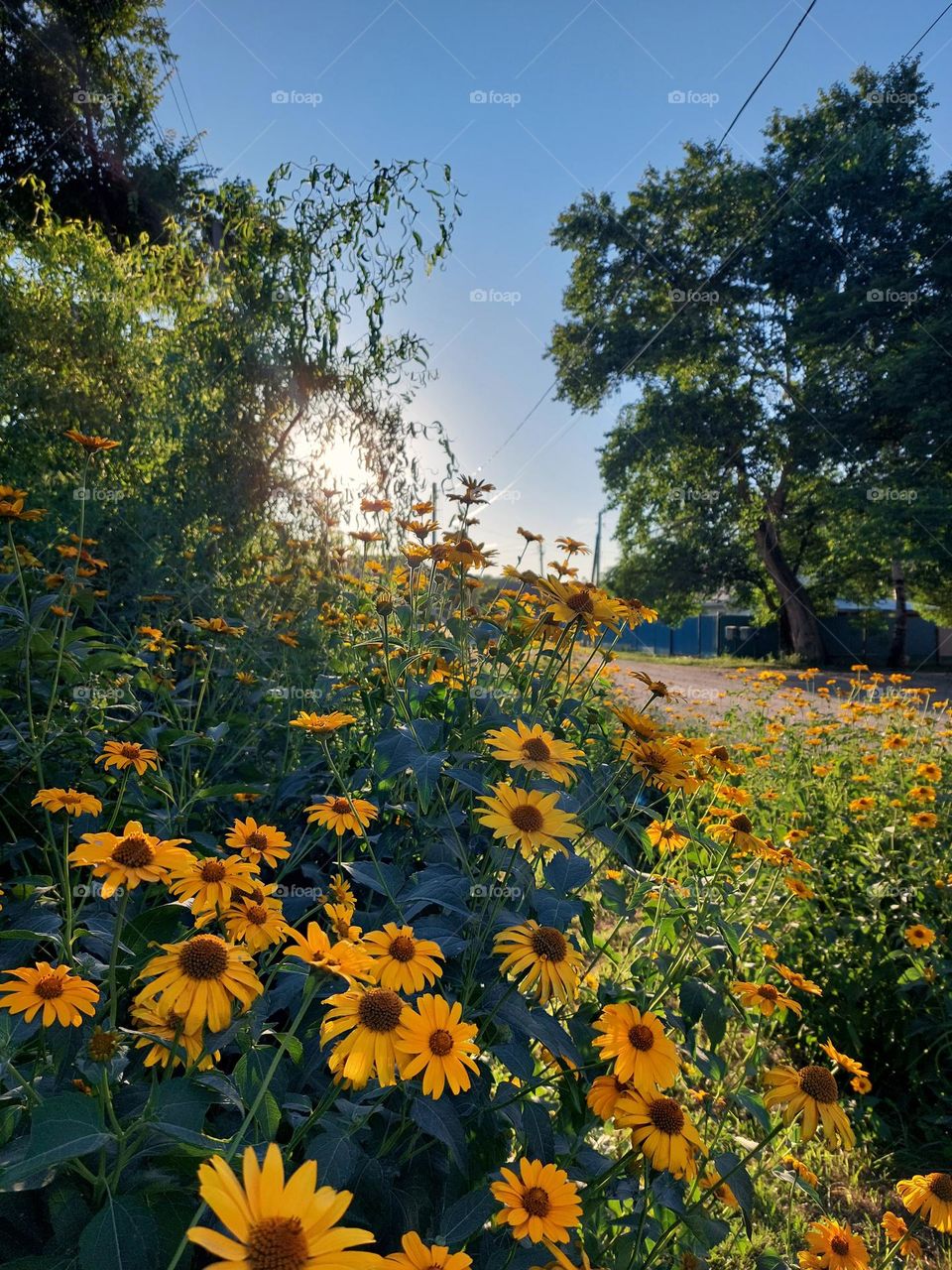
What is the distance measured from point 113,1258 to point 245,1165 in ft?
0.88

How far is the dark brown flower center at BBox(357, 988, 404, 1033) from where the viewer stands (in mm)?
786

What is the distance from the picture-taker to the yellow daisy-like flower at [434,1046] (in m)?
0.78

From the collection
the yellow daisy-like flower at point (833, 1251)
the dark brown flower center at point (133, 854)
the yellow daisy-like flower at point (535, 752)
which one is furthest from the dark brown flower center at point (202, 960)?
the yellow daisy-like flower at point (833, 1251)

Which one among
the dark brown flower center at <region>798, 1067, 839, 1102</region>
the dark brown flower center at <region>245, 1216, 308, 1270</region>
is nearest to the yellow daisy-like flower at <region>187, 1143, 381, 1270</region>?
the dark brown flower center at <region>245, 1216, 308, 1270</region>

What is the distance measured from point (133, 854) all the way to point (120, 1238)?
1.16ft

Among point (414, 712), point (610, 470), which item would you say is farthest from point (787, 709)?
point (610, 470)

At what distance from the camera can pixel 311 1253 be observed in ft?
1.63

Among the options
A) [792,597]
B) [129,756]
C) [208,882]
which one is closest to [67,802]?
[129,756]

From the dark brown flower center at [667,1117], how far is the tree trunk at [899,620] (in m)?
18.2

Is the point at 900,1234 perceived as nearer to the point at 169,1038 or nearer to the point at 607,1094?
the point at 607,1094

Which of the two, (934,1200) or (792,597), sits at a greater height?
(792,597)
